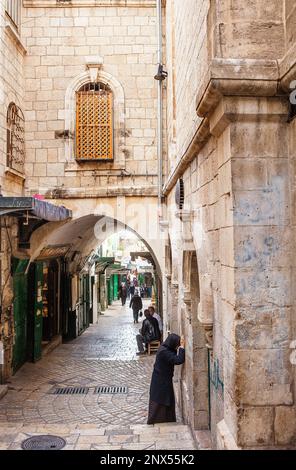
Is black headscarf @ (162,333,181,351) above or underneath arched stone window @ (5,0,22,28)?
underneath

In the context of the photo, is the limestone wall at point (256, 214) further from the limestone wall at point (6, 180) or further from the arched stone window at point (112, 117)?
A: the arched stone window at point (112, 117)

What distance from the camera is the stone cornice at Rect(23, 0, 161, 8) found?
1012 cm

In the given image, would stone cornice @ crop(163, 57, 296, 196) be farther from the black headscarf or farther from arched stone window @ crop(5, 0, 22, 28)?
arched stone window @ crop(5, 0, 22, 28)

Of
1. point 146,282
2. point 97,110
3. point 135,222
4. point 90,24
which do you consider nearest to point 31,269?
point 135,222

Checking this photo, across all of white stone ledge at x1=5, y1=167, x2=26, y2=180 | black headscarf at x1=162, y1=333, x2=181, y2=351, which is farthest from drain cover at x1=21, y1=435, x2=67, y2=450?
white stone ledge at x1=5, y1=167, x2=26, y2=180

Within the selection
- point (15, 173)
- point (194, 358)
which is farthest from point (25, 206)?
point (194, 358)

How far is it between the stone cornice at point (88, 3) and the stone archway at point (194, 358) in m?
7.28

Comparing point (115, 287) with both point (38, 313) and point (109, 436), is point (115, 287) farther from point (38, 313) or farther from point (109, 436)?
point (109, 436)

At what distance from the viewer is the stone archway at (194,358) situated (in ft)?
17.4

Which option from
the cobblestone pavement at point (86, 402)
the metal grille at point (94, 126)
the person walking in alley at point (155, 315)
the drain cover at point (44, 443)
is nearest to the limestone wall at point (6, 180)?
the cobblestone pavement at point (86, 402)

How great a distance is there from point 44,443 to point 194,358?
2123 millimetres

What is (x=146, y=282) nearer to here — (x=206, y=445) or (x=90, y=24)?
(x=90, y=24)

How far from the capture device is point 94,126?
1012cm

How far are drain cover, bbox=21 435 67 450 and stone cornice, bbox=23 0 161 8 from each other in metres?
9.30
